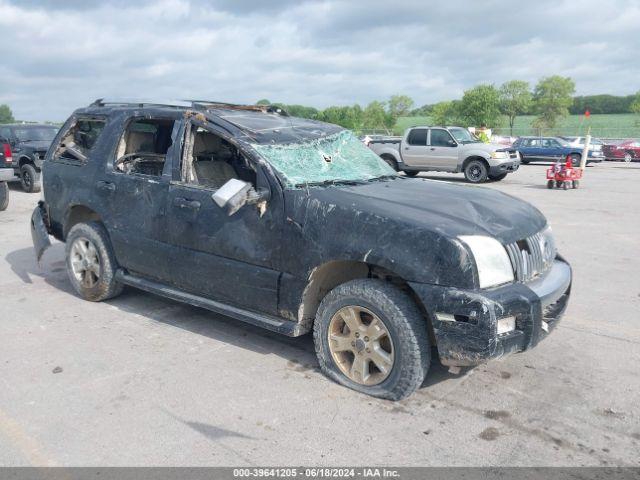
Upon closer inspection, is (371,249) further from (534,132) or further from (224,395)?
(534,132)

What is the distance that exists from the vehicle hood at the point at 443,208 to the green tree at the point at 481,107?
5987 centimetres

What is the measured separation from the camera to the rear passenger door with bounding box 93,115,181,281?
15.5 feet

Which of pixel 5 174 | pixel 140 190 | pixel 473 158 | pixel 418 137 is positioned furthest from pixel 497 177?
pixel 140 190

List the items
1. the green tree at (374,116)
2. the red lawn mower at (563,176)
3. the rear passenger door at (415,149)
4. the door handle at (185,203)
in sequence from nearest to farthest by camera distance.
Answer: the door handle at (185,203)
the red lawn mower at (563,176)
the rear passenger door at (415,149)
the green tree at (374,116)

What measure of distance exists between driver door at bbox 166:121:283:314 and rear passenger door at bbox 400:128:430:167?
48.9 ft

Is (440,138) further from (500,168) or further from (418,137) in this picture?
(500,168)

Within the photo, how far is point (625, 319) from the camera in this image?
16.8 feet

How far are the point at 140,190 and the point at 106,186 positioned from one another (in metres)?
0.53

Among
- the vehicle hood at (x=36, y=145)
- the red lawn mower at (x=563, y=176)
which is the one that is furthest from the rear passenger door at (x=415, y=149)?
the vehicle hood at (x=36, y=145)

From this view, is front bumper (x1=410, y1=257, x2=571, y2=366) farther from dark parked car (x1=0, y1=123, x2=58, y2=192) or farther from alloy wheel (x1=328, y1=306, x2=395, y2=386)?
dark parked car (x1=0, y1=123, x2=58, y2=192)

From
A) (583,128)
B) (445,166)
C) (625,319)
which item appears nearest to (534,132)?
(583,128)

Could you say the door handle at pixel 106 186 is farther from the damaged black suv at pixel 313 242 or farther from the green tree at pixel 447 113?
the green tree at pixel 447 113

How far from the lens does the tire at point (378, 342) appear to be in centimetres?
344

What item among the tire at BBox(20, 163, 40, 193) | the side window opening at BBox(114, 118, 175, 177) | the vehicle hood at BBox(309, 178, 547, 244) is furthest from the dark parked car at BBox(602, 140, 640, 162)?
the side window opening at BBox(114, 118, 175, 177)
